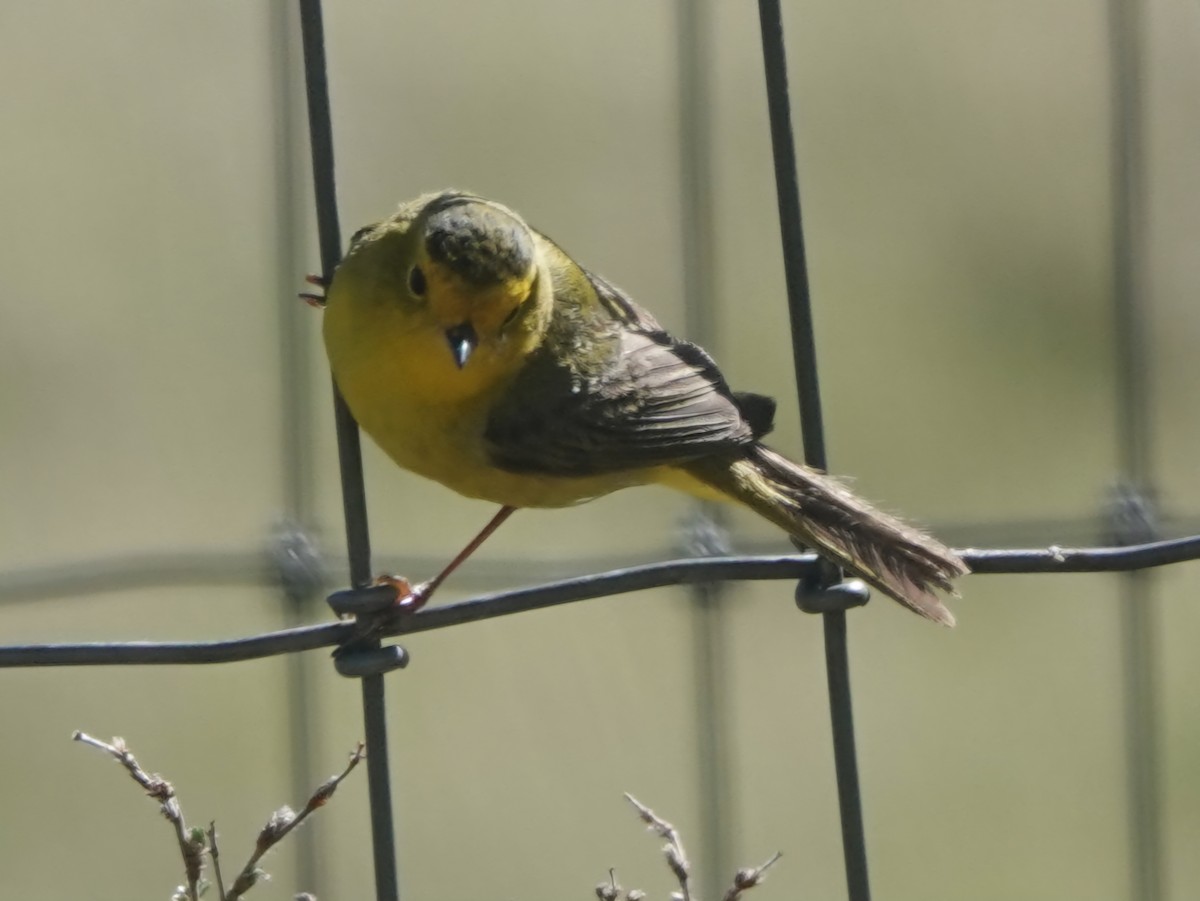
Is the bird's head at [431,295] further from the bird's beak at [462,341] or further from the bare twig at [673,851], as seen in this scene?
the bare twig at [673,851]

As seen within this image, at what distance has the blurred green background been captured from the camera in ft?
11.5

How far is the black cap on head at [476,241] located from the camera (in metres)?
2.30

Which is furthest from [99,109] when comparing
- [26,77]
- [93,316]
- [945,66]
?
[945,66]

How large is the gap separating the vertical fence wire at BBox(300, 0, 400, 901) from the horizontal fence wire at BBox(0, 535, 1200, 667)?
82 mm

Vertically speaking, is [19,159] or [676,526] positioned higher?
[19,159]

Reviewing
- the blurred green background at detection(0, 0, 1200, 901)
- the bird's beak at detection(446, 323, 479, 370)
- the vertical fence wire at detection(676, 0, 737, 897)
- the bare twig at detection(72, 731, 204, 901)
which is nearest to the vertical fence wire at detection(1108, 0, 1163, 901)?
the blurred green background at detection(0, 0, 1200, 901)

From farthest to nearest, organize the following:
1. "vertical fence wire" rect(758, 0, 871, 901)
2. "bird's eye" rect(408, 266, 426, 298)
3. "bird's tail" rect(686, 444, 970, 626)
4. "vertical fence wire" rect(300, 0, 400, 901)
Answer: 1. "bird's eye" rect(408, 266, 426, 298)
2. "bird's tail" rect(686, 444, 970, 626)
3. "vertical fence wire" rect(758, 0, 871, 901)
4. "vertical fence wire" rect(300, 0, 400, 901)

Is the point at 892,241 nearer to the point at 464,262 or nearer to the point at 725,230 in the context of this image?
the point at 725,230

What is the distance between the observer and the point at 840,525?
2.38 m

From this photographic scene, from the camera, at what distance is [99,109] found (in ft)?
11.8

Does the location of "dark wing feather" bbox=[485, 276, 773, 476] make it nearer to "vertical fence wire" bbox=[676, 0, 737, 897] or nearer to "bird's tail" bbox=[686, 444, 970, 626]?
"bird's tail" bbox=[686, 444, 970, 626]

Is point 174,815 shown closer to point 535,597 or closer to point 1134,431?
point 535,597

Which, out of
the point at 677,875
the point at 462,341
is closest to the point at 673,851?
the point at 677,875

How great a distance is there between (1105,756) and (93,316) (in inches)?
106
